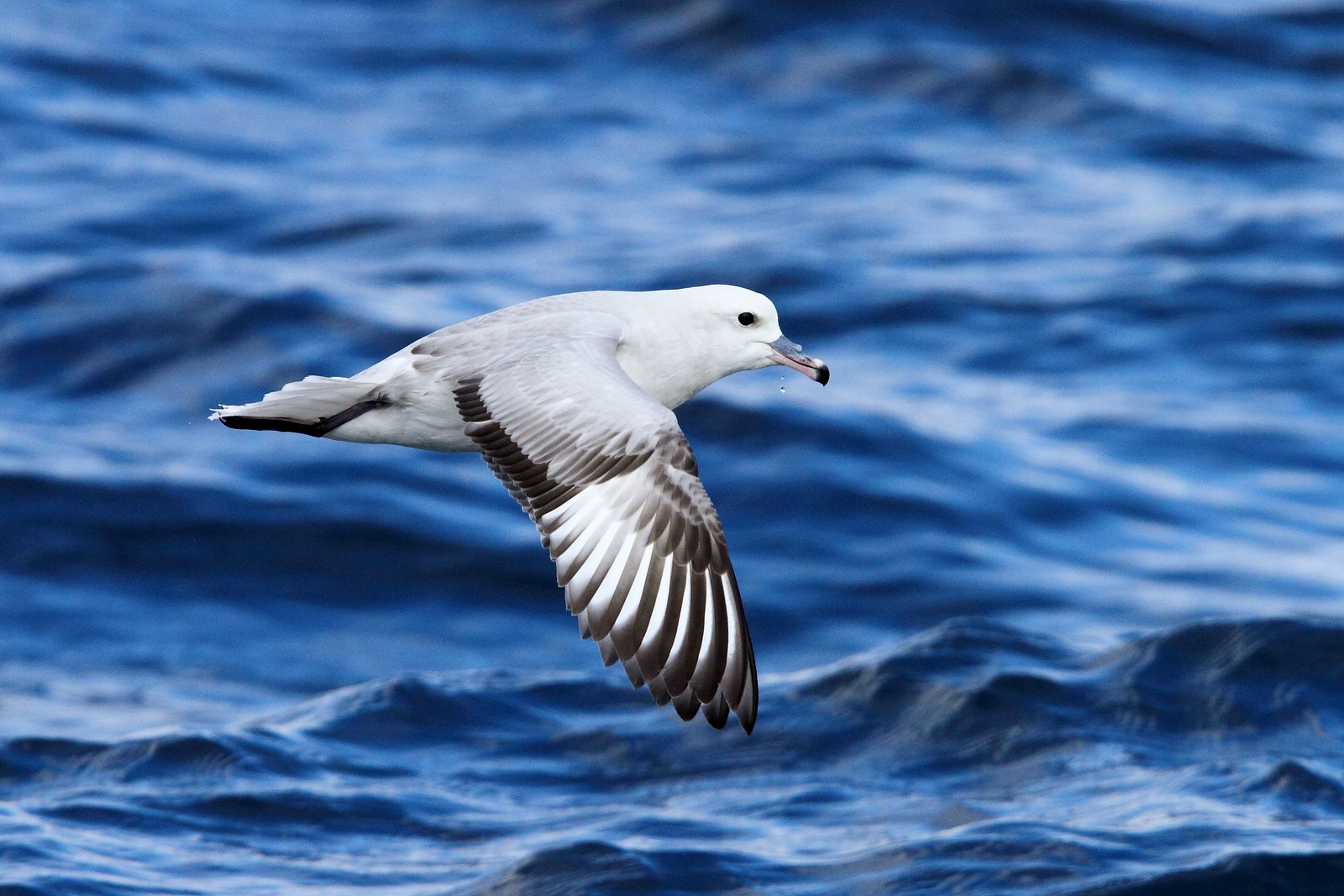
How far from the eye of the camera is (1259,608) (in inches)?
458

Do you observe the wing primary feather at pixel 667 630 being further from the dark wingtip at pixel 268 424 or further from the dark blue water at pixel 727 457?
the dark blue water at pixel 727 457

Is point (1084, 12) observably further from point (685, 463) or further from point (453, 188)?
point (685, 463)

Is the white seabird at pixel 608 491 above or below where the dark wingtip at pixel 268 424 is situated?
below

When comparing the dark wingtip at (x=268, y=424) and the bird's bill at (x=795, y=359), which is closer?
the dark wingtip at (x=268, y=424)

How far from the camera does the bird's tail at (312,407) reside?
19.8 feet

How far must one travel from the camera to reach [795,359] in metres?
6.52

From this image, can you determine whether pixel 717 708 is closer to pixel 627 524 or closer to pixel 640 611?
pixel 640 611

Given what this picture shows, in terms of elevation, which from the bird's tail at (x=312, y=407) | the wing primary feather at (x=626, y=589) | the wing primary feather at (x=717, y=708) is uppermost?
the bird's tail at (x=312, y=407)

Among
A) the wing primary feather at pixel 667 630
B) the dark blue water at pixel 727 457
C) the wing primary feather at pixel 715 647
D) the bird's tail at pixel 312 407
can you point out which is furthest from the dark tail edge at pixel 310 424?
the dark blue water at pixel 727 457

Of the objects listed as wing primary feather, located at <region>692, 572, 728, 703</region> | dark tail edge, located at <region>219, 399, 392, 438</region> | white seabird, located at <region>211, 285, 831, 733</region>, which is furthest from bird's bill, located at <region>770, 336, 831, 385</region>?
dark tail edge, located at <region>219, 399, 392, 438</region>

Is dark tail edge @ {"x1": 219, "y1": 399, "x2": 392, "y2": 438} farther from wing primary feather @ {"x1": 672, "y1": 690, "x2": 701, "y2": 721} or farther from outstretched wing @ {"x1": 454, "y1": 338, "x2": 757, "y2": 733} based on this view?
wing primary feather @ {"x1": 672, "y1": 690, "x2": 701, "y2": 721}

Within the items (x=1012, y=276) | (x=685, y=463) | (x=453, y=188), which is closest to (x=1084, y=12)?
(x=1012, y=276)

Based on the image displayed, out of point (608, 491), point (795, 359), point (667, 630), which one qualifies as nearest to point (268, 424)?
point (608, 491)

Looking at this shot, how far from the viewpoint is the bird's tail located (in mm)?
6039
